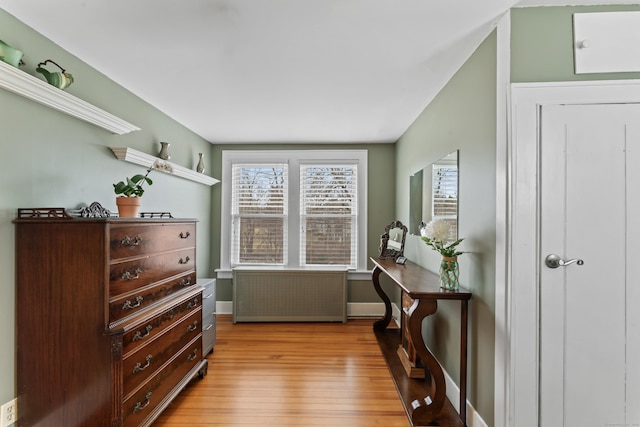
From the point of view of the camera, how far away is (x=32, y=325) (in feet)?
5.41

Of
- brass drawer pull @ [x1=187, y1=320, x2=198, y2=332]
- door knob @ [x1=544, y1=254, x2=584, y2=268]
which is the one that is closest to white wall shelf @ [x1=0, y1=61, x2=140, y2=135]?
brass drawer pull @ [x1=187, y1=320, x2=198, y2=332]

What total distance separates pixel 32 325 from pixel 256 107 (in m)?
2.30

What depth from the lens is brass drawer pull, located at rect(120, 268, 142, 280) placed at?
5.82 feet

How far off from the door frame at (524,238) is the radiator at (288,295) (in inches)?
102

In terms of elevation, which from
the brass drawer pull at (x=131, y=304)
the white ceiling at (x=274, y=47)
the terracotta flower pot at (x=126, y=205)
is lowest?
the brass drawer pull at (x=131, y=304)

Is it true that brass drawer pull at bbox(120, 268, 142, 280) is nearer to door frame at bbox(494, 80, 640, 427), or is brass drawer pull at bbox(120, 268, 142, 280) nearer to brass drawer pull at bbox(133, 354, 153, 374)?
brass drawer pull at bbox(133, 354, 153, 374)

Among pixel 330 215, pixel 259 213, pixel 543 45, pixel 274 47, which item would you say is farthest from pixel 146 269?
pixel 330 215

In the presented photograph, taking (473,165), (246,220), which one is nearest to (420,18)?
(473,165)

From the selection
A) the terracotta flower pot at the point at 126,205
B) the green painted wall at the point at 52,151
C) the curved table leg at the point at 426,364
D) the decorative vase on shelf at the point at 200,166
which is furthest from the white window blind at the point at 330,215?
the terracotta flower pot at the point at 126,205

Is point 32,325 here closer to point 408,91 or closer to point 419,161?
point 408,91

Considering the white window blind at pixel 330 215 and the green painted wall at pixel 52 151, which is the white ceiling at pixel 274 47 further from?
the white window blind at pixel 330 215

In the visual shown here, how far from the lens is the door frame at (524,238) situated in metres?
1.61

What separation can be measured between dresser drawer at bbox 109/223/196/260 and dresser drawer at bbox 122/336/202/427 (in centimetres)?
81

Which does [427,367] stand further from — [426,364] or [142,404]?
[142,404]
